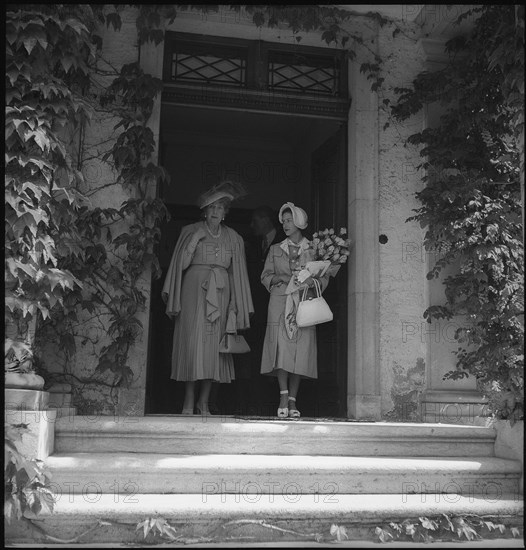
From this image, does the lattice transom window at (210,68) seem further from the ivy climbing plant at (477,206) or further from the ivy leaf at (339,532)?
the ivy leaf at (339,532)

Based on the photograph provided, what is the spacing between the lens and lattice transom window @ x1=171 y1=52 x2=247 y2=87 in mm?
6352

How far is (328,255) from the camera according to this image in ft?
20.1

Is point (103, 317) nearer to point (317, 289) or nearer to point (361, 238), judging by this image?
point (317, 289)

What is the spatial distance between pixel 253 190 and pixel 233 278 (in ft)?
13.2

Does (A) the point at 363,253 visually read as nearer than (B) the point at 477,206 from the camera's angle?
No

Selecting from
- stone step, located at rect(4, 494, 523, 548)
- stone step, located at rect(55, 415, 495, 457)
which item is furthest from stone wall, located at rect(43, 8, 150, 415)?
stone step, located at rect(4, 494, 523, 548)

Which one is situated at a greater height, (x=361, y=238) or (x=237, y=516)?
(x=361, y=238)

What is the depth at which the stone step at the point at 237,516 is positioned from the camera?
3.70 meters

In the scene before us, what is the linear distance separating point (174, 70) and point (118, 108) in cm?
75

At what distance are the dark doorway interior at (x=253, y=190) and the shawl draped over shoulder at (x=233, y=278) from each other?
13.1 inches

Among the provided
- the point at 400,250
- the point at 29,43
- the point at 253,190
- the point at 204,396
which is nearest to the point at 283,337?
the point at 204,396

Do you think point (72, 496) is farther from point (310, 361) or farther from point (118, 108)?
point (118, 108)

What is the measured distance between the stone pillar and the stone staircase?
1.12 meters

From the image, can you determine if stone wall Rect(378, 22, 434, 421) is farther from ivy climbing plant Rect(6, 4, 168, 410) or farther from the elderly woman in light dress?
ivy climbing plant Rect(6, 4, 168, 410)
